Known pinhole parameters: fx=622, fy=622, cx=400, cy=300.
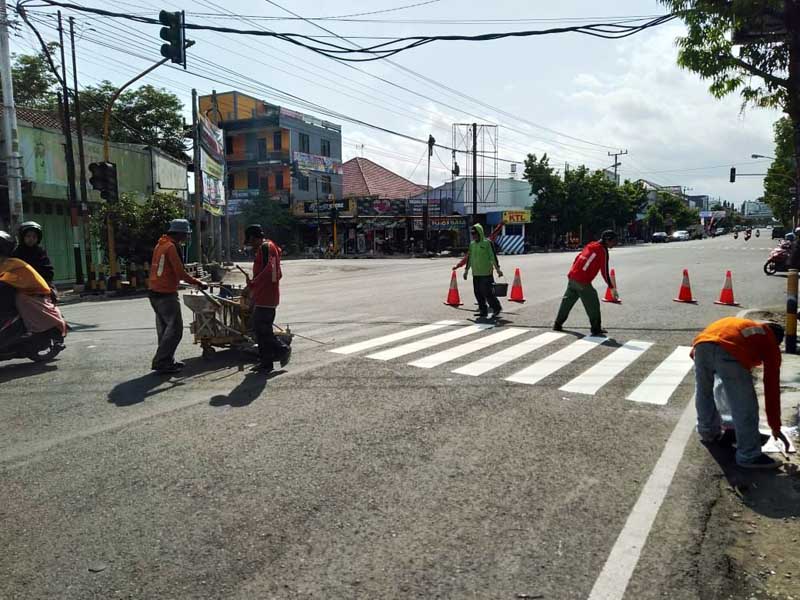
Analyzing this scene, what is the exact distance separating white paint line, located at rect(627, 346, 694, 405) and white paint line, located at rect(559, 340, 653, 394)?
0.38 meters

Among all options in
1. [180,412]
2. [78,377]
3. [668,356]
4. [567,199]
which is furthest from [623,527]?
[567,199]

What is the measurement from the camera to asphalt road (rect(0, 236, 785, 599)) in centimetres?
310

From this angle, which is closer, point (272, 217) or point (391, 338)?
point (391, 338)

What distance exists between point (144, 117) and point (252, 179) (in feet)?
37.4

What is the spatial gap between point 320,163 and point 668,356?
48.8 m

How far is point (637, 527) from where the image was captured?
140 inches

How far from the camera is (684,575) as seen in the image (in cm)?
309

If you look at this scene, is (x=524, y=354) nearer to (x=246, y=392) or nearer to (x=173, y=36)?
(x=246, y=392)

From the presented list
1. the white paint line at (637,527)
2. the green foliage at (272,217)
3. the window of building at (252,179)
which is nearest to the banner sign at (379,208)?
the green foliage at (272,217)

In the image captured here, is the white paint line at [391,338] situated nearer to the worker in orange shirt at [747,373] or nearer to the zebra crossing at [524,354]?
the zebra crossing at [524,354]

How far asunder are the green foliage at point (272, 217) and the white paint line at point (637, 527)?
47.0m

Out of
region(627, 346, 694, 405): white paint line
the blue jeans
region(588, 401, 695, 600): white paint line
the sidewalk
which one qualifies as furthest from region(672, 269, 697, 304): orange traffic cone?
the blue jeans

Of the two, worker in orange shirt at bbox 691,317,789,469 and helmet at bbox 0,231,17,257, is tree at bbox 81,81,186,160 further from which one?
worker in orange shirt at bbox 691,317,789,469

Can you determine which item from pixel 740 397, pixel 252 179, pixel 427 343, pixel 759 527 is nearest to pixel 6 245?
pixel 427 343
